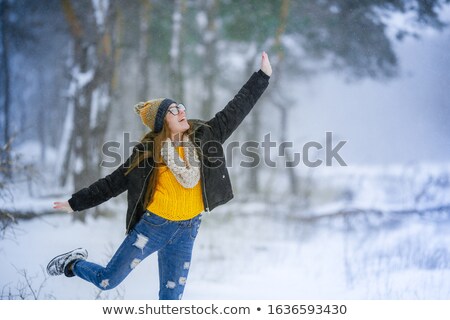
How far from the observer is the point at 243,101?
6.91 feet

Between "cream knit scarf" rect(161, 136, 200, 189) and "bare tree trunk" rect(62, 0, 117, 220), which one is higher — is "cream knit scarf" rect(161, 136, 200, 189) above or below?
below

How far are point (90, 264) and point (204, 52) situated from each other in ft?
8.70

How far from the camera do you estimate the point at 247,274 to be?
3.32 m

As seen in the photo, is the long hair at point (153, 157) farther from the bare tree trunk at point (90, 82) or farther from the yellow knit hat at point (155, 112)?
the bare tree trunk at point (90, 82)

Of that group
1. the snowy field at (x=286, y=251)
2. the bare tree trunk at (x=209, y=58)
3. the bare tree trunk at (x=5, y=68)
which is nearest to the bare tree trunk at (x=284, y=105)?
the snowy field at (x=286, y=251)

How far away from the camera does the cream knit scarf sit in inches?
77.0

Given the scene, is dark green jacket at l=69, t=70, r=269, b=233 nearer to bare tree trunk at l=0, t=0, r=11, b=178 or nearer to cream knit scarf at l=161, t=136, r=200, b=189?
cream knit scarf at l=161, t=136, r=200, b=189

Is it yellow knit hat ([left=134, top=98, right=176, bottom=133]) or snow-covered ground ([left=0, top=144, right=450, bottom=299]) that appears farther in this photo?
snow-covered ground ([left=0, top=144, right=450, bottom=299])

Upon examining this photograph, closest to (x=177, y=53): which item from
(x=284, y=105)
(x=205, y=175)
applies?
(x=284, y=105)

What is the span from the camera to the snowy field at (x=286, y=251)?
9.55 ft

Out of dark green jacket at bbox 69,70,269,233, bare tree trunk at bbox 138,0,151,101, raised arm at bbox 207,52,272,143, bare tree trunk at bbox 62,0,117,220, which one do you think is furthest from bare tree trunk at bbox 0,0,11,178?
raised arm at bbox 207,52,272,143

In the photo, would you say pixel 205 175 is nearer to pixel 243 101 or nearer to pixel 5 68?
pixel 243 101

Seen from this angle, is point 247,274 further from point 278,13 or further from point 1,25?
point 1,25

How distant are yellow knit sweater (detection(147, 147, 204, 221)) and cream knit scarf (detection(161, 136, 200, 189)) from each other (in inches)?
1.3
